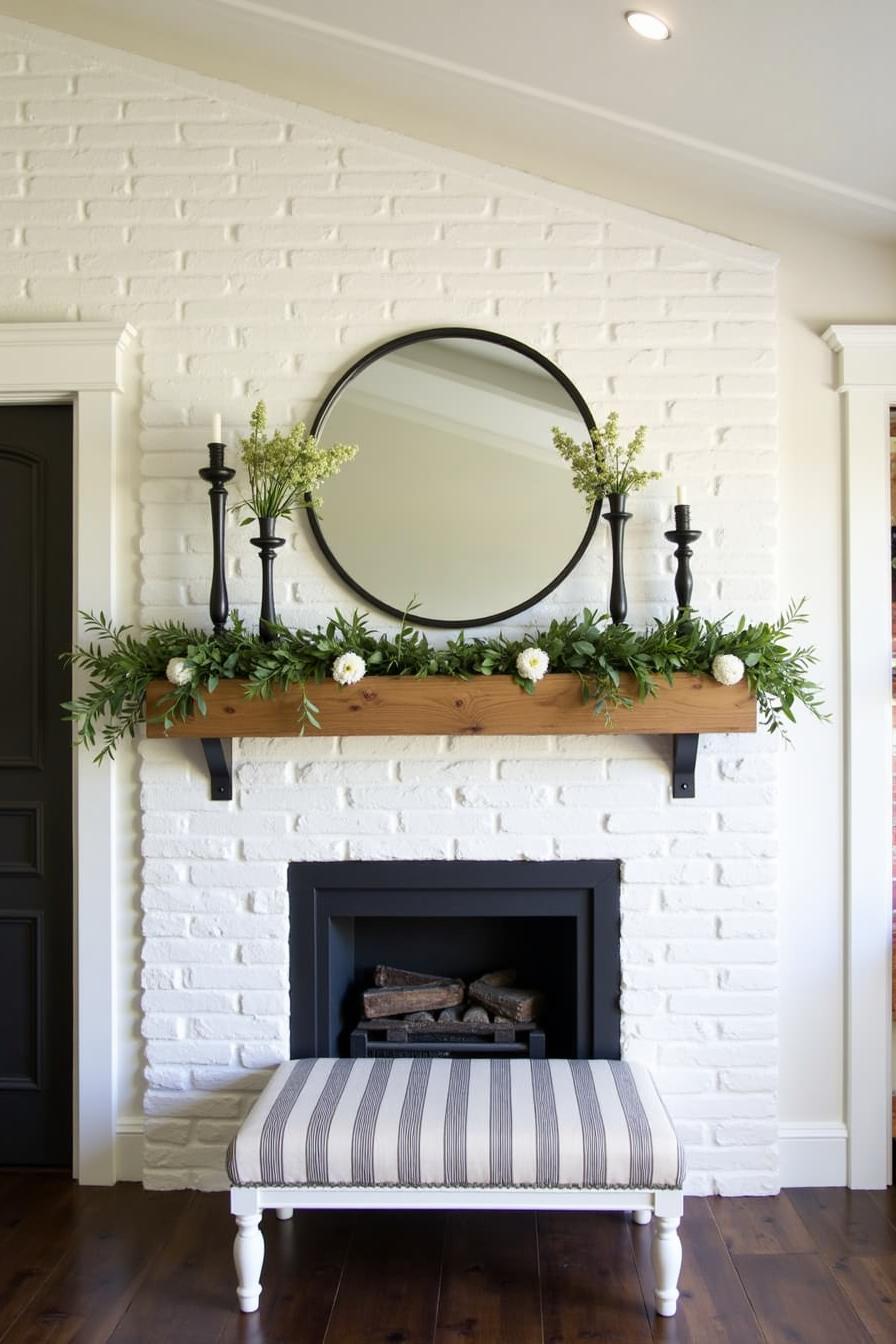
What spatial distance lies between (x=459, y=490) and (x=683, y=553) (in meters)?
0.56

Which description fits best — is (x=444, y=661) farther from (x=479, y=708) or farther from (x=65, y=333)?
(x=65, y=333)

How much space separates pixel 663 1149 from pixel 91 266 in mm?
2429

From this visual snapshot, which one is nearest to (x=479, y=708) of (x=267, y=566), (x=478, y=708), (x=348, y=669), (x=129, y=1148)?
(x=478, y=708)

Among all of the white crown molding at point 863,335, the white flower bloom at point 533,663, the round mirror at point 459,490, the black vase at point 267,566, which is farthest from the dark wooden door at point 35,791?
the white crown molding at point 863,335

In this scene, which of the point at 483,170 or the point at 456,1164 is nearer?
the point at 456,1164

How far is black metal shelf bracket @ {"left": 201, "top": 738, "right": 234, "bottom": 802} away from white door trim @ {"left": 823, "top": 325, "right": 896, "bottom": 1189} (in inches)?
60.3

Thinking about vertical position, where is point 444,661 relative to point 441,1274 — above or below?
above

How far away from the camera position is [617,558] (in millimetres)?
2492

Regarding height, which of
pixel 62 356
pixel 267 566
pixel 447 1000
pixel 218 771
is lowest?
pixel 447 1000

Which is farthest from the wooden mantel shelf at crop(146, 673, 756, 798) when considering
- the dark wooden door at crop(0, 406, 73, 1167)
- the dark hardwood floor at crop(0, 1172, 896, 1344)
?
the dark hardwood floor at crop(0, 1172, 896, 1344)

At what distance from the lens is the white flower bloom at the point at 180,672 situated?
7.84ft

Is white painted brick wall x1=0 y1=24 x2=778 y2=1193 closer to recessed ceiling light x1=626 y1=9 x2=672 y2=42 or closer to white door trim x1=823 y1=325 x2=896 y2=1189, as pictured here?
white door trim x1=823 y1=325 x2=896 y2=1189

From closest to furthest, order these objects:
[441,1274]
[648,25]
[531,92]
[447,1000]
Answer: [648,25] < [441,1274] < [531,92] < [447,1000]

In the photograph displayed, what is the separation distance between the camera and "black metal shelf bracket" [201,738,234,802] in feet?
8.36
